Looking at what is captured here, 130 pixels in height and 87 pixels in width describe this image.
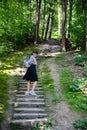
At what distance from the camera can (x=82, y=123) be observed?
1165 cm

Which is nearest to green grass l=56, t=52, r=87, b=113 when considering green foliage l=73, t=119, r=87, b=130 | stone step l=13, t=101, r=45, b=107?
green foliage l=73, t=119, r=87, b=130

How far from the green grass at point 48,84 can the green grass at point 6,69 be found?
186cm

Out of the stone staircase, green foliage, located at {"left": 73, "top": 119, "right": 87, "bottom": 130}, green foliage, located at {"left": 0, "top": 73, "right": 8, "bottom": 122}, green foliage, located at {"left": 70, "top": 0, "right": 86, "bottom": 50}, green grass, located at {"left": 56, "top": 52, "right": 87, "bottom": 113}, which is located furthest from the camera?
green foliage, located at {"left": 70, "top": 0, "right": 86, "bottom": 50}

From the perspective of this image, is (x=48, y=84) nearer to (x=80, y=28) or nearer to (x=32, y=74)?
(x=32, y=74)

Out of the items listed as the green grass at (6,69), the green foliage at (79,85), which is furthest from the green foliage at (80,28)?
the green foliage at (79,85)

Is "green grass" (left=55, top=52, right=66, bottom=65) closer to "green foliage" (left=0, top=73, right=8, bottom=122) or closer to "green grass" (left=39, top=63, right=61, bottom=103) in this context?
"green grass" (left=39, top=63, right=61, bottom=103)

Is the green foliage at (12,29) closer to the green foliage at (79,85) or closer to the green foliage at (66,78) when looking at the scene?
the green foliage at (66,78)

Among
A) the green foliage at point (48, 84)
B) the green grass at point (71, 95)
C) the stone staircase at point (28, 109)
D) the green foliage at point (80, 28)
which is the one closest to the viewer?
the stone staircase at point (28, 109)

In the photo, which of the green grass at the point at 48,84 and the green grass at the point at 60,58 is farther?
the green grass at the point at 60,58

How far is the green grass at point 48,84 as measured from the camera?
46.2 ft

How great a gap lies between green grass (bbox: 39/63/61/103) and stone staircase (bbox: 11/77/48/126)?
41 cm

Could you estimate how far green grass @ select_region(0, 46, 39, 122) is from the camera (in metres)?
13.2

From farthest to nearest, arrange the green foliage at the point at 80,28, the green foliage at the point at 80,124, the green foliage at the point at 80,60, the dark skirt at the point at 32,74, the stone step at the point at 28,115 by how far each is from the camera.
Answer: the green foliage at the point at 80,28, the green foliage at the point at 80,60, the dark skirt at the point at 32,74, the stone step at the point at 28,115, the green foliage at the point at 80,124

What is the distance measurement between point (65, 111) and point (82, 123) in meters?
1.31
